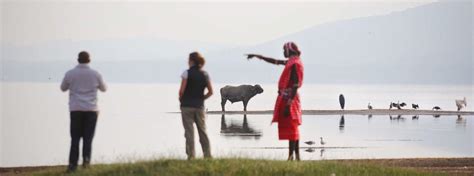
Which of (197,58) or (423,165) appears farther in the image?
(423,165)

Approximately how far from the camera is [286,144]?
1362 inches

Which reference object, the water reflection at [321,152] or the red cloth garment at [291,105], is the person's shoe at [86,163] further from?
the water reflection at [321,152]

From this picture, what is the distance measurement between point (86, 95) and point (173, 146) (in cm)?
1618

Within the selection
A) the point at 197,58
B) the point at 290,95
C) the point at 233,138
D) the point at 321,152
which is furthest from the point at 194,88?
the point at 233,138

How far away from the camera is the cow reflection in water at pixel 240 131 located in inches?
1560

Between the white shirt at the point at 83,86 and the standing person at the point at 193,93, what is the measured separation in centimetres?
154

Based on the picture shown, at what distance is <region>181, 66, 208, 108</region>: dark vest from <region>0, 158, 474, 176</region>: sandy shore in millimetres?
3393

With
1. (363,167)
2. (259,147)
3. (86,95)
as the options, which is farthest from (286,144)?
(86,95)

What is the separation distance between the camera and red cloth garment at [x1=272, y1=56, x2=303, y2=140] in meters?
20.0

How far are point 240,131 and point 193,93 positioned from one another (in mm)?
Answer: 23587

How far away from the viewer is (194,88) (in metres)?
19.2

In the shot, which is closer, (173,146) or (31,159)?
(31,159)

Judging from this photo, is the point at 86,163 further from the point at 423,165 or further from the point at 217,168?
the point at 423,165

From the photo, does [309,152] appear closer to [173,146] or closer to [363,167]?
[173,146]
